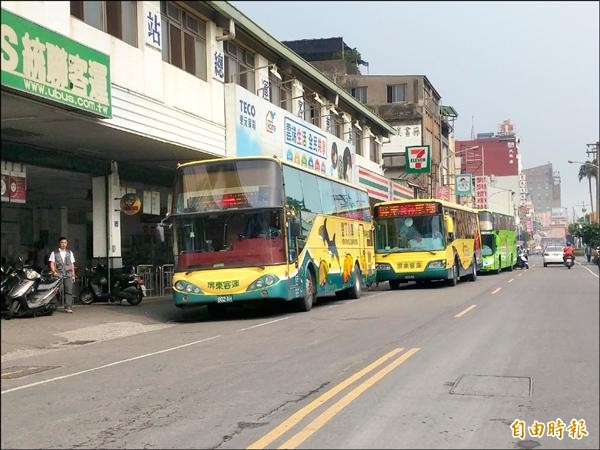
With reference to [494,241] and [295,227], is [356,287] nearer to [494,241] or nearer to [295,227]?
[295,227]

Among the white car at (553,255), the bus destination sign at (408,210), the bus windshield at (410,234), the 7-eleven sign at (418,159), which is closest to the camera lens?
the bus windshield at (410,234)

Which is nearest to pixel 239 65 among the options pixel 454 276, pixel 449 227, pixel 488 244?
pixel 449 227

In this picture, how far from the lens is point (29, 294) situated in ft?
48.1

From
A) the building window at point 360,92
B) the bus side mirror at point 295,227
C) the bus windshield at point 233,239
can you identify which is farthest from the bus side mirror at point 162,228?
the building window at point 360,92

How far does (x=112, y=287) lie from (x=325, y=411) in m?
14.0

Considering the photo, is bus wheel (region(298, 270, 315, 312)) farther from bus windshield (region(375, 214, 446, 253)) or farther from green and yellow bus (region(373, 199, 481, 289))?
bus windshield (region(375, 214, 446, 253))

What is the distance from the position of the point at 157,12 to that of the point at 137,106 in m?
2.71

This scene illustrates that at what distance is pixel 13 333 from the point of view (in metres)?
12.7

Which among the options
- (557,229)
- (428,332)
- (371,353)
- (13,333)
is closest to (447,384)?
(371,353)

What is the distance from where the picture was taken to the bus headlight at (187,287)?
14562 millimetres

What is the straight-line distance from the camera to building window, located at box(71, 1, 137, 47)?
19.4 feet

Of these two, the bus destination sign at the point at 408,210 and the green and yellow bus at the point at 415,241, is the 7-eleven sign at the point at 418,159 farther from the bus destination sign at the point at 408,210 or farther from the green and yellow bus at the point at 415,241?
→ the bus destination sign at the point at 408,210

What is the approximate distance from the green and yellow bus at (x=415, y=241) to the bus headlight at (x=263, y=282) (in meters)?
9.79

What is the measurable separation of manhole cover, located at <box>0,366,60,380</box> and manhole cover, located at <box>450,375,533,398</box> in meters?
5.82
